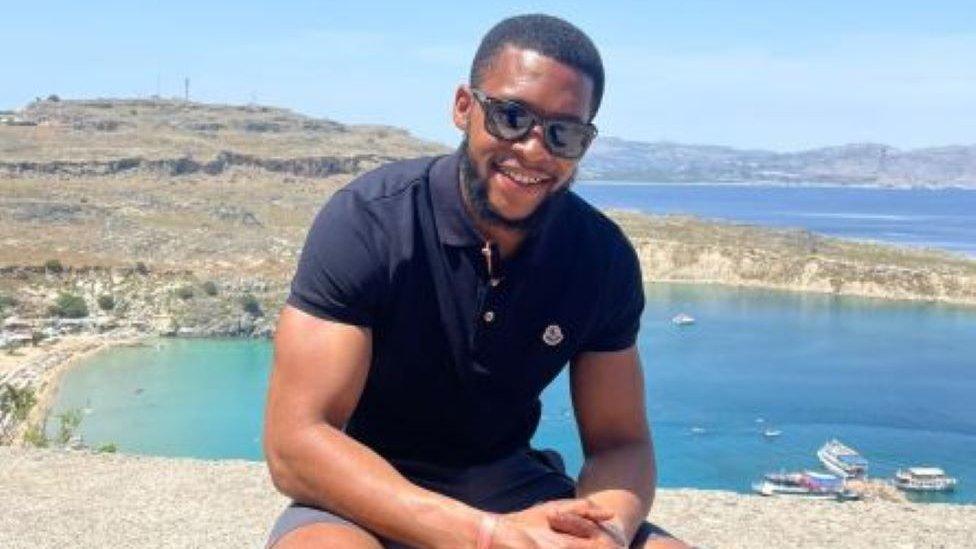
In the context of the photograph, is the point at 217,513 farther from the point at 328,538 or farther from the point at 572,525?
the point at 572,525

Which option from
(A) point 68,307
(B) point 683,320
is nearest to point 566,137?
(A) point 68,307

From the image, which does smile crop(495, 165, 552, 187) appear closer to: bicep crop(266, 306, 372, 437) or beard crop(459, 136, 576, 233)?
beard crop(459, 136, 576, 233)

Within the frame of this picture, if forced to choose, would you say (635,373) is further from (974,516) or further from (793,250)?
(793,250)

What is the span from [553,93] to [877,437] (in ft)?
121

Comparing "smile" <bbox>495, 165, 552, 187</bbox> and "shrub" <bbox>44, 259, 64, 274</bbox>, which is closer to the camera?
"smile" <bbox>495, 165, 552, 187</bbox>

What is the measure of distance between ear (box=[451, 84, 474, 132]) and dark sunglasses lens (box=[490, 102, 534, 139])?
84 millimetres

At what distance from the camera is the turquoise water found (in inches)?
1326

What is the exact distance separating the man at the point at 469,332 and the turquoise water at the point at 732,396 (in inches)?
930

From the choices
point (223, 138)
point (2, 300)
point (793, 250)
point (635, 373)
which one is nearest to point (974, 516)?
point (635, 373)

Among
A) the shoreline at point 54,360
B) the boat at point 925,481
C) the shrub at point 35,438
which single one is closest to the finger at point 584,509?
the shrub at point 35,438

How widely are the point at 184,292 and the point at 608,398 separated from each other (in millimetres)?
57479

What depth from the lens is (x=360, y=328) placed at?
98.7 inches

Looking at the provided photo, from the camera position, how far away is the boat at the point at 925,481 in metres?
27.5

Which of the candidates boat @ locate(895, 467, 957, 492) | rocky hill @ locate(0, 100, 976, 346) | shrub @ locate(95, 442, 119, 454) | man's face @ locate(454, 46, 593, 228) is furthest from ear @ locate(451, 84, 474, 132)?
rocky hill @ locate(0, 100, 976, 346)
